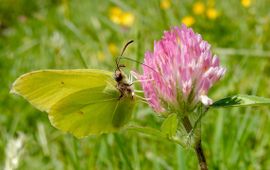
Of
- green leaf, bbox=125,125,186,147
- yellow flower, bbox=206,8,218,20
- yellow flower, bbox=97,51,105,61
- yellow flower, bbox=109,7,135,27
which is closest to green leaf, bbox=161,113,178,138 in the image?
green leaf, bbox=125,125,186,147

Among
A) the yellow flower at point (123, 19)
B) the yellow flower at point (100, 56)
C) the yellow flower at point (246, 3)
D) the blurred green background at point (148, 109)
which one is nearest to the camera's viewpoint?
the blurred green background at point (148, 109)

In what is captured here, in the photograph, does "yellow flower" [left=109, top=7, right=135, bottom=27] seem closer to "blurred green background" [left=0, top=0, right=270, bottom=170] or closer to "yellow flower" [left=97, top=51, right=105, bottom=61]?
"blurred green background" [left=0, top=0, right=270, bottom=170]

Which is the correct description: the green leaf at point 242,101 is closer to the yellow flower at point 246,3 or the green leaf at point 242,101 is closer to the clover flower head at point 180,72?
the clover flower head at point 180,72

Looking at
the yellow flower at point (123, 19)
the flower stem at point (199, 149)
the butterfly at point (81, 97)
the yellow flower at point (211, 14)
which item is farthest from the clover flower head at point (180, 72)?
the yellow flower at point (123, 19)

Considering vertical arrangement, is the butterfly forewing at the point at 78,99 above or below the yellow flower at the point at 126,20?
below

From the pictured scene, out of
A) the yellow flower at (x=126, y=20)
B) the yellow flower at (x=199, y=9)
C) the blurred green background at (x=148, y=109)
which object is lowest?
the blurred green background at (x=148, y=109)

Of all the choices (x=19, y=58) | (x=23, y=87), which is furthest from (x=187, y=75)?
(x=19, y=58)

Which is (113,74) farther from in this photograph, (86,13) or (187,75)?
(86,13)

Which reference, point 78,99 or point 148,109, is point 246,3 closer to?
point 148,109
